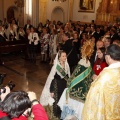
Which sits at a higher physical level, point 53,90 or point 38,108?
point 38,108

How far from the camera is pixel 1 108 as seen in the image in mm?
2059

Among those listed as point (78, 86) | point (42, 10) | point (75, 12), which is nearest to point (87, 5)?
point (75, 12)

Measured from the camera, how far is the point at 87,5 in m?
20.1

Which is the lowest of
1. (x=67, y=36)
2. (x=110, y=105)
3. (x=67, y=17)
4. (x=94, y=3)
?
(x=110, y=105)

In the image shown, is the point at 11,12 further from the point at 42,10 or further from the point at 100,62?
the point at 100,62

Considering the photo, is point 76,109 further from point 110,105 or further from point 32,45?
point 32,45

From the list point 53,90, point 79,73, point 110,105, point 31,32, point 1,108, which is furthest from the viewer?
point 31,32

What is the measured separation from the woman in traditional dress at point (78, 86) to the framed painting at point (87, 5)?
16605 mm

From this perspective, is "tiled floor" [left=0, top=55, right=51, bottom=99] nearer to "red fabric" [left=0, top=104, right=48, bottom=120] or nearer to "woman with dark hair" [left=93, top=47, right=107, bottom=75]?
"woman with dark hair" [left=93, top=47, right=107, bottom=75]

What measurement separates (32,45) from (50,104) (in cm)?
579

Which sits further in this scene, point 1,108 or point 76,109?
point 76,109

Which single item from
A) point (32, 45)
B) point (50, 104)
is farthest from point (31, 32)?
point (50, 104)

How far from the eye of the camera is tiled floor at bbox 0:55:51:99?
7060mm

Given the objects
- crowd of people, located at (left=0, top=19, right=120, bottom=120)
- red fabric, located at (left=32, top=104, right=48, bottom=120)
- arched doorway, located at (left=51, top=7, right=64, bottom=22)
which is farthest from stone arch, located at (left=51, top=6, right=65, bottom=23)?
red fabric, located at (left=32, top=104, right=48, bottom=120)
